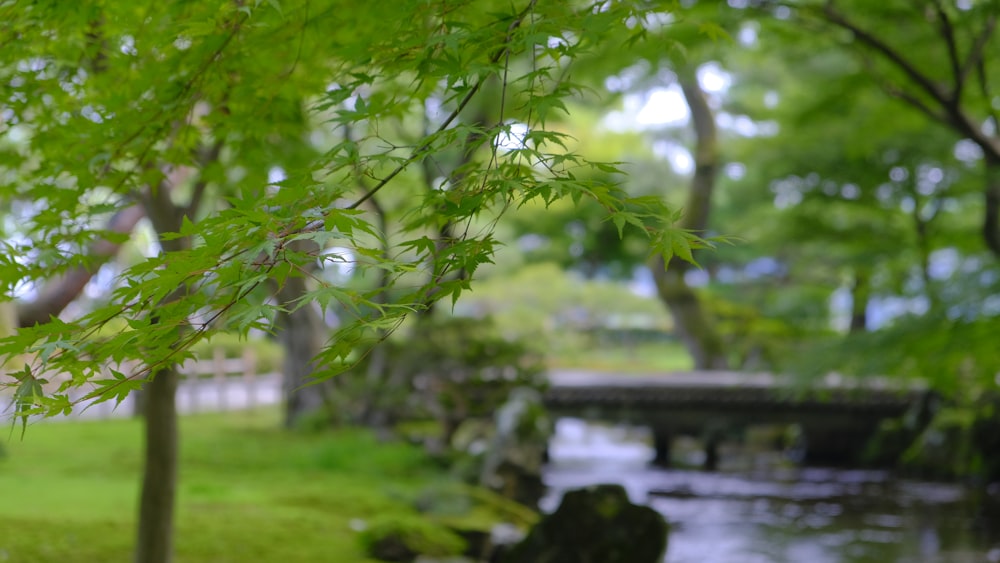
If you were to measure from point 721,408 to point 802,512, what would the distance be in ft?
14.6

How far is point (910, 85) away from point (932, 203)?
484cm

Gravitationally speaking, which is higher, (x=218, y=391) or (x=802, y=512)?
(x=218, y=391)

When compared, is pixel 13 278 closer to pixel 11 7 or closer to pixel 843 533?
pixel 11 7

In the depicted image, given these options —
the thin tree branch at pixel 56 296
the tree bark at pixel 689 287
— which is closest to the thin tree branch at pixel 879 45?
the thin tree branch at pixel 56 296

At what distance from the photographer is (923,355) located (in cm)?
856

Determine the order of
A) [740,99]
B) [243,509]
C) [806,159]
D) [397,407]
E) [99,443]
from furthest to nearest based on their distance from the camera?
[740,99]
[806,159]
[99,443]
[397,407]
[243,509]

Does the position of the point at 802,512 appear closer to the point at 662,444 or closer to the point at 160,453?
the point at 662,444

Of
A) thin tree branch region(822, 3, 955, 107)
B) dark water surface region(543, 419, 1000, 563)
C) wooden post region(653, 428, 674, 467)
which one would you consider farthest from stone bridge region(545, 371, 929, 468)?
thin tree branch region(822, 3, 955, 107)

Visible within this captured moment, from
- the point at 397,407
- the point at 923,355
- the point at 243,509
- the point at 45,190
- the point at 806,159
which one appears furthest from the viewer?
the point at 806,159

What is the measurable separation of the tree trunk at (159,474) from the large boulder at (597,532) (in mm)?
2263

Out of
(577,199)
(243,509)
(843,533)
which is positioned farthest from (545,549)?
(843,533)

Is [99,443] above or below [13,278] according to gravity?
above

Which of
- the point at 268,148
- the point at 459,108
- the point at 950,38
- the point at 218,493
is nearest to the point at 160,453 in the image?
the point at 268,148

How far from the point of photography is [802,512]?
11211 millimetres
